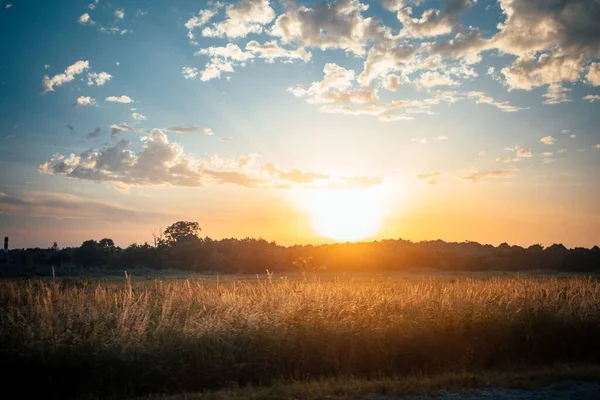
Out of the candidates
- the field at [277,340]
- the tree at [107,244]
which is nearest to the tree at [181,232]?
the tree at [107,244]

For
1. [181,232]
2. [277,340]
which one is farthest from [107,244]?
[277,340]

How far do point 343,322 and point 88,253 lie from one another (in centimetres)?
6901

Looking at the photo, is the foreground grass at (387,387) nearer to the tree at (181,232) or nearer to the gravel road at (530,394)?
the gravel road at (530,394)

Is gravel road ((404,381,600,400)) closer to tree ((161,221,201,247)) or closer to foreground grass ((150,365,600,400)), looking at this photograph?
foreground grass ((150,365,600,400))

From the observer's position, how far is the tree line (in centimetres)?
7100

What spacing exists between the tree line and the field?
2049 inches

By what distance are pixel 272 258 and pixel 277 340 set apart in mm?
60800

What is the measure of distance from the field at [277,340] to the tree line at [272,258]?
171ft

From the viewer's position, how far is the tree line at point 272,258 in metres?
71.0

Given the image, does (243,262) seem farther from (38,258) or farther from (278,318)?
(278,318)

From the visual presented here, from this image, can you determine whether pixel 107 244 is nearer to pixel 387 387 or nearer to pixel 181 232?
pixel 181 232

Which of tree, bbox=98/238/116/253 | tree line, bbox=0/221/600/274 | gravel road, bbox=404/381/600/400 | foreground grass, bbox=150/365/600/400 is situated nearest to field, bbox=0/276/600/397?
foreground grass, bbox=150/365/600/400

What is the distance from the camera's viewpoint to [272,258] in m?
73.6

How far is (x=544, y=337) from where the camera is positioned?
1575 cm
